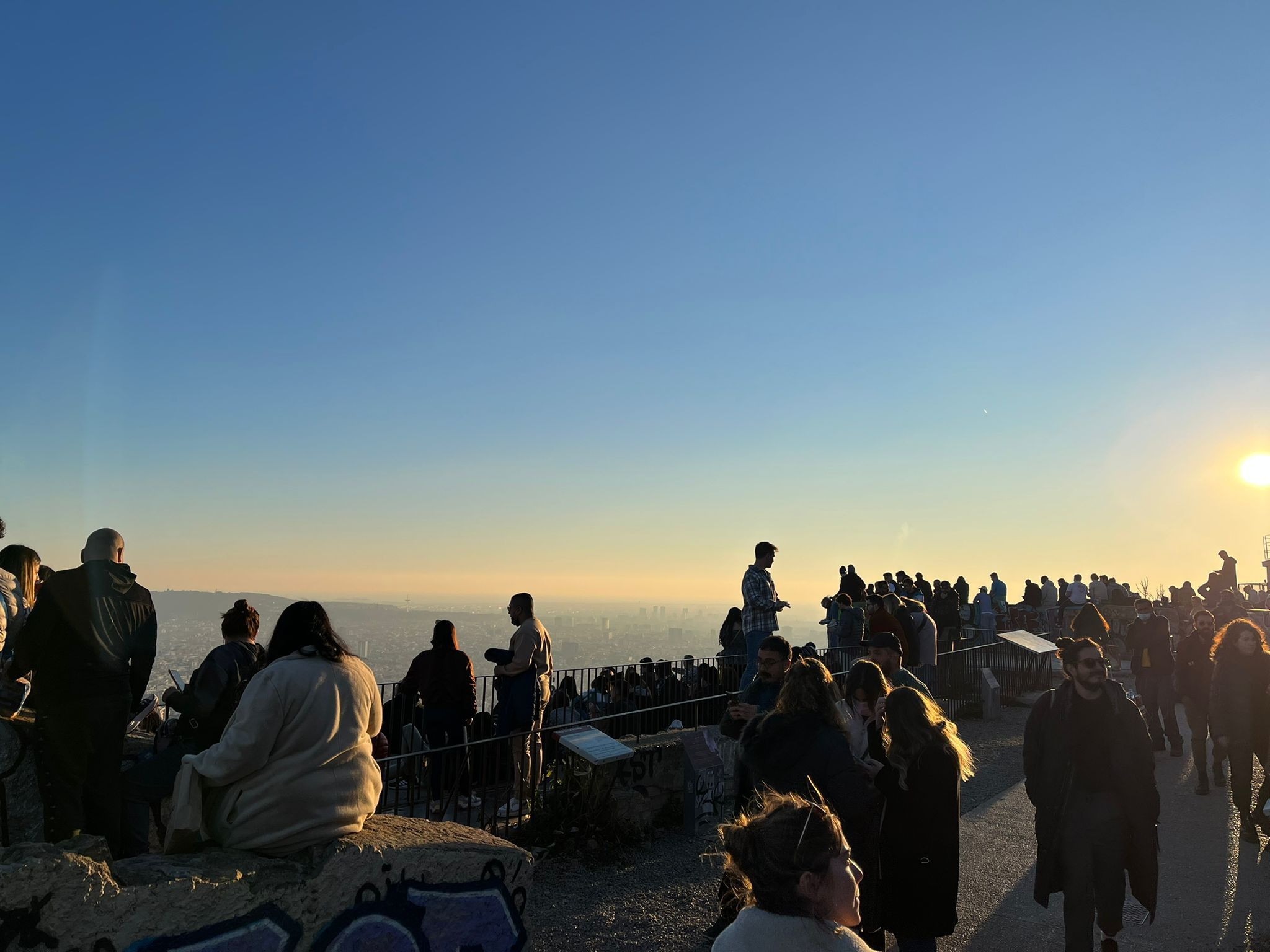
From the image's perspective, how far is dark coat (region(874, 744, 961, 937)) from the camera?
13.5ft

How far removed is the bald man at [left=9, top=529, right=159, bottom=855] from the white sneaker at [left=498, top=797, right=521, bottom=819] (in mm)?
3066

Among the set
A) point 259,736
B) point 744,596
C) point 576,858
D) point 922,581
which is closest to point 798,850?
point 259,736

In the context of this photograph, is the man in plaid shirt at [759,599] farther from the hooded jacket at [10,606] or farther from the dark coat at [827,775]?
the hooded jacket at [10,606]

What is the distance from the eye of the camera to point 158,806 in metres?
6.13

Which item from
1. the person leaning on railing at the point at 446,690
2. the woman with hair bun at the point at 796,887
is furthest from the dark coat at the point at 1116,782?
the person leaning on railing at the point at 446,690

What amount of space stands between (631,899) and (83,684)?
4028 mm

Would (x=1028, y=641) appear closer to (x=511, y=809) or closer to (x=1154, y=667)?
(x=1154, y=667)

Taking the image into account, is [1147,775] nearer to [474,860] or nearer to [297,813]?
[474,860]

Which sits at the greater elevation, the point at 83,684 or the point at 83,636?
the point at 83,636

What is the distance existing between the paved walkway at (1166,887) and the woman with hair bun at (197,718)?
4724mm

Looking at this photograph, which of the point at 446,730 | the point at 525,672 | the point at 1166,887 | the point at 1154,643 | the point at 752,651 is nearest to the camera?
the point at 1166,887

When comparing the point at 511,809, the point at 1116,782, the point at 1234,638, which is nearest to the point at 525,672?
the point at 511,809

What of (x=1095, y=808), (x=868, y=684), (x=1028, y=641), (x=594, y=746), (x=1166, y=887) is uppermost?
(x=868, y=684)

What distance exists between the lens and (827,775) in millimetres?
4156
